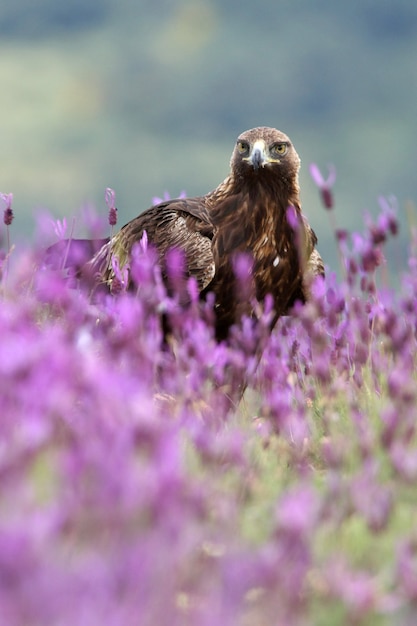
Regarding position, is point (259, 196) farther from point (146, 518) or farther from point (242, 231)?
point (146, 518)

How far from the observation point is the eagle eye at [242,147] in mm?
6262

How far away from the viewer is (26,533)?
4.87ft

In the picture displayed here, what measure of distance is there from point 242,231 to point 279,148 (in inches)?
26.4

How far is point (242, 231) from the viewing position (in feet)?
19.9

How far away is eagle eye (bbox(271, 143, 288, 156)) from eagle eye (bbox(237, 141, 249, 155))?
0.58 feet

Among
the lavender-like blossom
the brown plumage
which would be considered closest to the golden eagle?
the brown plumage

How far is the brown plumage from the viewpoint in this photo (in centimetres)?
593

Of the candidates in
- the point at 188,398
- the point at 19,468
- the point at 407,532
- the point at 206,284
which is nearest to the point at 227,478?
the point at 188,398

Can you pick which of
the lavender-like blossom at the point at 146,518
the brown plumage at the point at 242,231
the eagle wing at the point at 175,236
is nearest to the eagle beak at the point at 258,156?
the brown plumage at the point at 242,231

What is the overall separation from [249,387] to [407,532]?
2056 mm

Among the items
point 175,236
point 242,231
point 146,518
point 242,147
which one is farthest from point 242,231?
point 146,518

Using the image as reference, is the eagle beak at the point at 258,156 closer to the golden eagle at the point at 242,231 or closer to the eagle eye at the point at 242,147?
the golden eagle at the point at 242,231

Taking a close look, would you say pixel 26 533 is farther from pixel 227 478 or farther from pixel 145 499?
pixel 227 478

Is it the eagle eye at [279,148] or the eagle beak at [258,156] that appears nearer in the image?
the eagle beak at [258,156]
